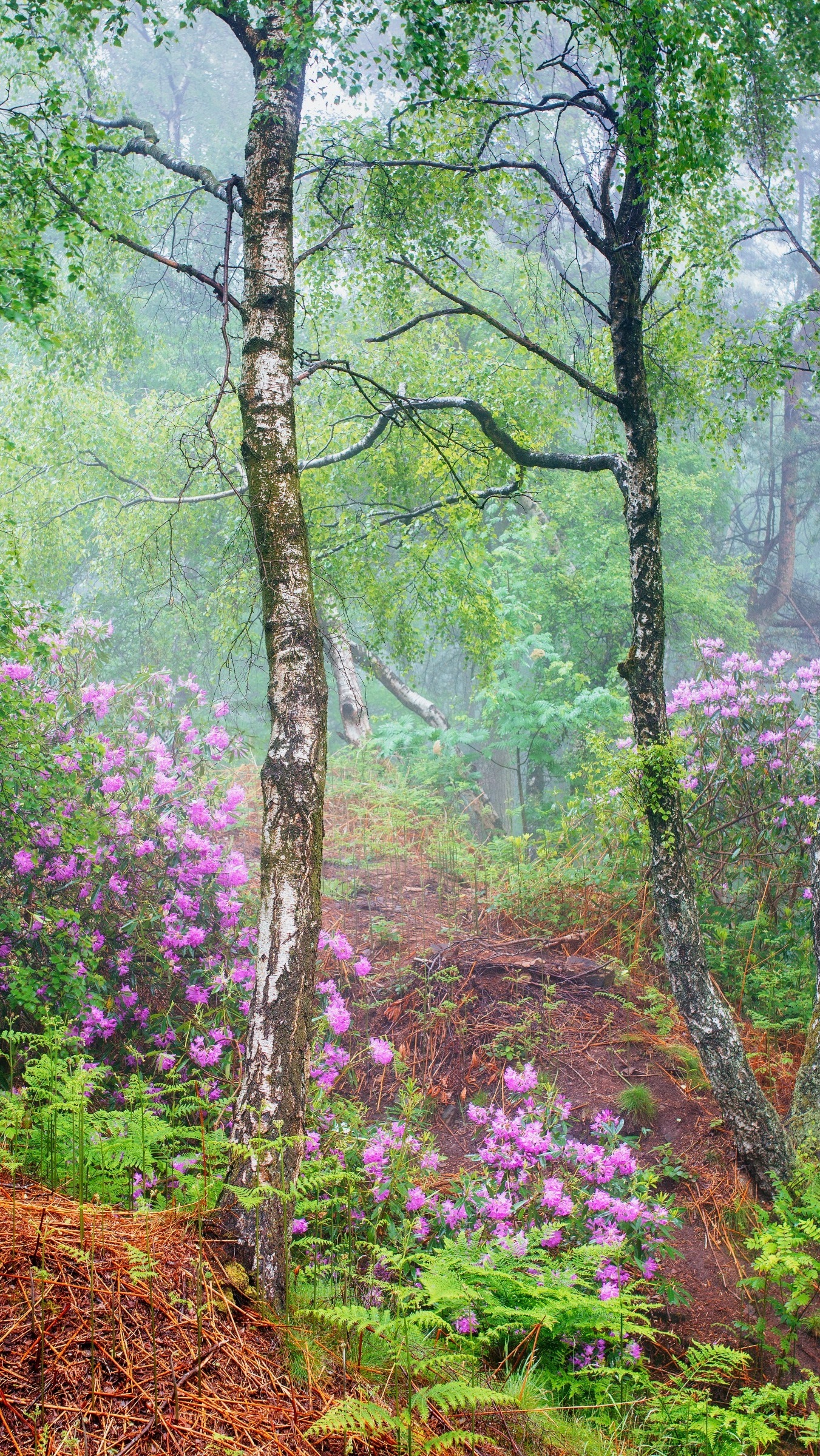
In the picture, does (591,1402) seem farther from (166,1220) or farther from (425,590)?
(425,590)

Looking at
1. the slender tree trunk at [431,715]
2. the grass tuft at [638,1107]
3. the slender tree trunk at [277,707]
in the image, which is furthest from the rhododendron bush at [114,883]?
the slender tree trunk at [431,715]

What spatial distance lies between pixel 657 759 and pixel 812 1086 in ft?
5.86

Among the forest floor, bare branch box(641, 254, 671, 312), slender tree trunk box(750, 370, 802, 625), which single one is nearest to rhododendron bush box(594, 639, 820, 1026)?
the forest floor

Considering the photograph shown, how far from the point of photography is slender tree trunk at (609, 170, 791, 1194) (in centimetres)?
408

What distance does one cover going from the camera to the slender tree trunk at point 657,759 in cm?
408

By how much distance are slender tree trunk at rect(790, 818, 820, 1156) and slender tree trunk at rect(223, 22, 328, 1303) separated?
2.76 meters

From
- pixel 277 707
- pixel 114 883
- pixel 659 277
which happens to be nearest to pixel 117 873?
pixel 114 883

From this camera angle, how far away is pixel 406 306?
6426 mm

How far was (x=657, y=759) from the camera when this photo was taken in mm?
4250

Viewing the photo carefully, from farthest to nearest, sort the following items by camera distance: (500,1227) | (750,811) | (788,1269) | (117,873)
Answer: (750,811), (117,873), (788,1269), (500,1227)

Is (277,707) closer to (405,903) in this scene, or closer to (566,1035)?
(566,1035)

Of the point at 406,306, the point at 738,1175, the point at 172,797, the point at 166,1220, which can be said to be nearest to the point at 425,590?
the point at 406,306

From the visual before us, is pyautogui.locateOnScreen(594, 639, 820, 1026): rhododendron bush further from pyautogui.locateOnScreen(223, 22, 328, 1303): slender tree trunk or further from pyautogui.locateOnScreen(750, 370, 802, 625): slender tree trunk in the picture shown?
pyautogui.locateOnScreen(750, 370, 802, 625): slender tree trunk

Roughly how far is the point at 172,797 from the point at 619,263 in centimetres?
384
